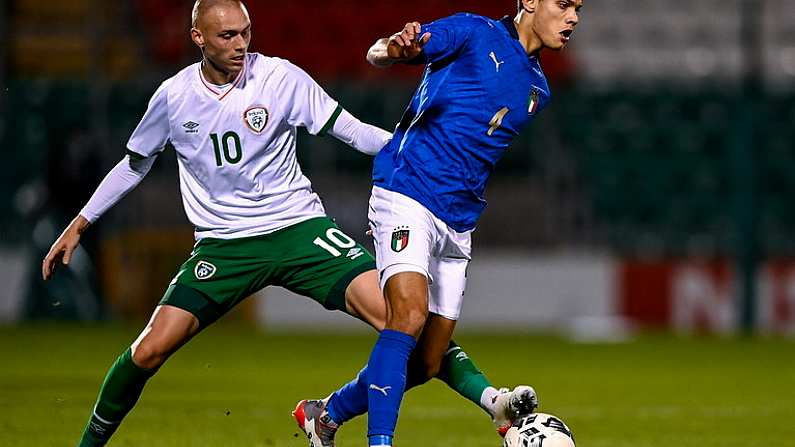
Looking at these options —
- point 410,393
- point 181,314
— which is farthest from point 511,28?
point 410,393

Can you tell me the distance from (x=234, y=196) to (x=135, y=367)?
0.76 meters

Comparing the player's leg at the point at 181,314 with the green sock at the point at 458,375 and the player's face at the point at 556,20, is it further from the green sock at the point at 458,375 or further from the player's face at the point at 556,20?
the player's face at the point at 556,20

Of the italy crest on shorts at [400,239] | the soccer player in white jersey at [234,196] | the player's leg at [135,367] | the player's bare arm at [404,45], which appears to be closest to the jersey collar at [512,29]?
the player's bare arm at [404,45]

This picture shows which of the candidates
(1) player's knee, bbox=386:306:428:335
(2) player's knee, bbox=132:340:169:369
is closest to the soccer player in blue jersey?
(1) player's knee, bbox=386:306:428:335

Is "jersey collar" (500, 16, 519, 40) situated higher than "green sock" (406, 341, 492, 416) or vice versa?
"jersey collar" (500, 16, 519, 40)

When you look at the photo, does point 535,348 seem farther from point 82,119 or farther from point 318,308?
point 82,119

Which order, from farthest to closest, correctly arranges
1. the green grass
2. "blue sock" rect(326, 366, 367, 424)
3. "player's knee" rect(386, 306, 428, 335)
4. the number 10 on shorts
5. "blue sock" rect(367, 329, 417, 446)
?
the green grass → the number 10 on shorts → "blue sock" rect(326, 366, 367, 424) → "player's knee" rect(386, 306, 428, 335) → "blue sock" rect(367, 329, 417, 446)

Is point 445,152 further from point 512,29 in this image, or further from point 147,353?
point 147,353

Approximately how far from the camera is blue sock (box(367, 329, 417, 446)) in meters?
5.22

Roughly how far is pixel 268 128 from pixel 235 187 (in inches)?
10.3

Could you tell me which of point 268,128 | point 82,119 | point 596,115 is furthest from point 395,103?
point 268,128

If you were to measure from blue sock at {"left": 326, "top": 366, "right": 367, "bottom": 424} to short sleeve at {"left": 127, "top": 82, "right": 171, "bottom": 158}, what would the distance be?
1192 millimetres

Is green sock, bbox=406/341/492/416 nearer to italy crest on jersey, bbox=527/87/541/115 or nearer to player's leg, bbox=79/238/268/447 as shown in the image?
player's leg, bbox=79/238/268/447

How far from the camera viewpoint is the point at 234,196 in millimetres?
5855
